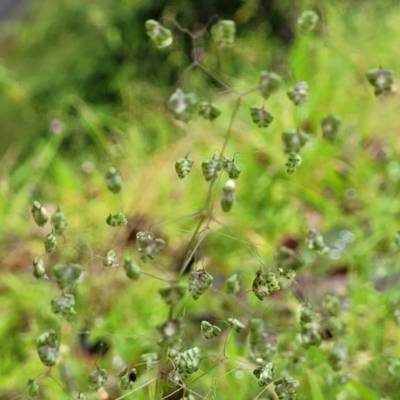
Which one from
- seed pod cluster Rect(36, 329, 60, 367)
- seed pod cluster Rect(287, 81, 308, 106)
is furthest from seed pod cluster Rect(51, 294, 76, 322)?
seed pod cluster Rect(287, 81, 308, 106)

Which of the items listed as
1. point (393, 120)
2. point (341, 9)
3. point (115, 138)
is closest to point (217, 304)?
point (393, 120)

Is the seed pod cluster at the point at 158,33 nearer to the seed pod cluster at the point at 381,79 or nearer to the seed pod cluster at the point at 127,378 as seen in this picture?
the seed pod cluster at the point at 381,79

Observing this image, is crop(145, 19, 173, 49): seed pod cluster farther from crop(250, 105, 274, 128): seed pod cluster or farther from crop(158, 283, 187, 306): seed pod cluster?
crop(158, 283, 187, 306): seed pod cluster

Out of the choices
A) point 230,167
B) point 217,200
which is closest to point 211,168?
point 230,167

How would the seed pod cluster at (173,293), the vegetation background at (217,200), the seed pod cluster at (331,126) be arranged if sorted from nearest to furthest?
the seed pod cluster at (173,293), the seed pod cluster at (331,126), the vegetation background at (217,200)

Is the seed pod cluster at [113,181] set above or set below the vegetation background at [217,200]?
above

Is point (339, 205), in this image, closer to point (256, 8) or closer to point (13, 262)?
point (13, 262)

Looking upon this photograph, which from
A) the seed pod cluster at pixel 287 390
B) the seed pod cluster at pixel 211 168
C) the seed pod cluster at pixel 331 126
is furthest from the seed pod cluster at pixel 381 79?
the seed pod cluster at pixel 287 390
